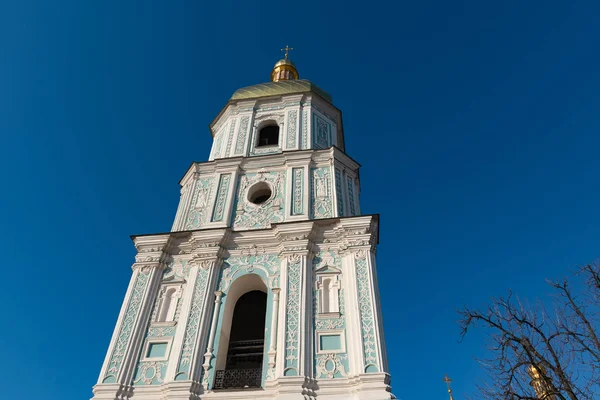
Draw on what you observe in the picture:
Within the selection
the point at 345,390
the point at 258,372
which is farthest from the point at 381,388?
the point at 258,372

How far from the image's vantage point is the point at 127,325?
476 inches

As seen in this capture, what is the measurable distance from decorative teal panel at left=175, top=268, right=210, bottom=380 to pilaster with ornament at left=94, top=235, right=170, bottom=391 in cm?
126

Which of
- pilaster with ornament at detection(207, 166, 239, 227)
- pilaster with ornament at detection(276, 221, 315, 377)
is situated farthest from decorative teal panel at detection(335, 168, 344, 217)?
pilaster with ornament at detection(207, 166, 239, 227)

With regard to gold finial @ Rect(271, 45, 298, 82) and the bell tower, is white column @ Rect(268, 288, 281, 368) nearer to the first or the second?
the bell tower

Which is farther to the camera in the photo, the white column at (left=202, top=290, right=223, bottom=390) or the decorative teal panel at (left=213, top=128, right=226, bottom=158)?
the decorative teal panel at (left=213, top=128, right=226, bottom=158)

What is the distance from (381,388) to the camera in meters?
9.75

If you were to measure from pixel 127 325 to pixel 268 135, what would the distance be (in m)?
9.97

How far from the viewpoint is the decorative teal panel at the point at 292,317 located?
10552 millimetres

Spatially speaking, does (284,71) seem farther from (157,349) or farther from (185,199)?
(157,349)

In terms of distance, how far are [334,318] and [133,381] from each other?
509cm

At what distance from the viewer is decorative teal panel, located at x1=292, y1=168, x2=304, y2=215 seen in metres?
14.5

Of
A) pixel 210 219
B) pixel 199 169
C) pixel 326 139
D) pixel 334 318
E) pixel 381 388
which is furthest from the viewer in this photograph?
pixel 326 139

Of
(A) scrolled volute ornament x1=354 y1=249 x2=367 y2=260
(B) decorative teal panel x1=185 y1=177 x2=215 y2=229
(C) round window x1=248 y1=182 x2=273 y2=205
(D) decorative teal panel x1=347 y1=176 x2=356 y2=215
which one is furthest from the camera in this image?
(C) round window x1=248 y1=182 x2=273 y2=205

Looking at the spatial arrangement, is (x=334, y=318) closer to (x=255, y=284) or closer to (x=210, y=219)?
(x=255, y=284)
